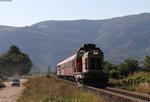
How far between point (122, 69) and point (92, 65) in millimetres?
16502

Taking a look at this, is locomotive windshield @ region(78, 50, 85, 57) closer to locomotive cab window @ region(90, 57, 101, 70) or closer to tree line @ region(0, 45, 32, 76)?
locomotive cab window @ region(90, 57, 101, 70)

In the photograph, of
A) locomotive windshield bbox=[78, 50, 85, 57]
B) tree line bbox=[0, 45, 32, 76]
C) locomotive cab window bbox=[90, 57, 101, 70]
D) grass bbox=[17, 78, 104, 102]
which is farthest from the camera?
tree line bbox=[0, 45, 32, 76]

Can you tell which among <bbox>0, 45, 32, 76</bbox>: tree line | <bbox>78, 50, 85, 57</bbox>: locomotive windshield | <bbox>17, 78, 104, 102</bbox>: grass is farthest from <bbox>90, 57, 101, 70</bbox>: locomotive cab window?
<bbox>0, 45, 32, 76</bbox>: tree line

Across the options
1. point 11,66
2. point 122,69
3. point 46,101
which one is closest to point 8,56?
point 11,66

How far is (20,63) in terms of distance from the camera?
504 ft

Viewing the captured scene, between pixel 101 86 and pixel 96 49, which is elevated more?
pixel 96 49

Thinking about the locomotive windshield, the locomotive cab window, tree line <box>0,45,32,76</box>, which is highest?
tree line <box>0,45,32,76</box>

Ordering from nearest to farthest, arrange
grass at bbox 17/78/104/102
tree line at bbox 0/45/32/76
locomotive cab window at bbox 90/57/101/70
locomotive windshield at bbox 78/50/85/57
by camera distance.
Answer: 1. grass at bbox 17/78/104/102
2. locomotive cab window at bbox 90/57/101/70
3. locomotive windshield at bbox 78/50/85/57
4. tree line at bbox 0/45/32/76

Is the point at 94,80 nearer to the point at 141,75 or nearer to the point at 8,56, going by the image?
the point at 141,75

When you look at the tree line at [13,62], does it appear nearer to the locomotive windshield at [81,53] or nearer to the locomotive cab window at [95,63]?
the locomotive windshield at [81,53]

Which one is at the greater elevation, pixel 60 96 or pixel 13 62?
pixel 13 62

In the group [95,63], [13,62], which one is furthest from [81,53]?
[13,62]

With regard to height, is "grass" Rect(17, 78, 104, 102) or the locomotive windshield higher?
the locomotive windshield

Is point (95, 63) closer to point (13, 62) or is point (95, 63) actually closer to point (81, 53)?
point (81, 53)
